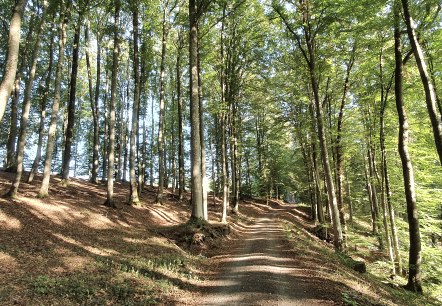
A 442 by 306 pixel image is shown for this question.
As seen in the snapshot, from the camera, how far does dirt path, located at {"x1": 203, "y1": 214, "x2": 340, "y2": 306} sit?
256 inches

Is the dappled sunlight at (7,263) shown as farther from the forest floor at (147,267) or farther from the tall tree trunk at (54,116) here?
the tall tree trunk at (54,116)

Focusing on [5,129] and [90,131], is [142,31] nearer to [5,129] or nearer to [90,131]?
[5,129]

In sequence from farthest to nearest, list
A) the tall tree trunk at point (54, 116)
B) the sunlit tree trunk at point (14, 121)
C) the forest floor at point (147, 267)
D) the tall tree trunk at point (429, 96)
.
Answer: the sunlit tree trunk at point (14, 121), the tall tree trunk at point (54, 116), the tall tree trunk at point (429, 96), the forest floor at point (147, 267)

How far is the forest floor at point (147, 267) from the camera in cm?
618

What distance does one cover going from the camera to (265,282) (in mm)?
7555

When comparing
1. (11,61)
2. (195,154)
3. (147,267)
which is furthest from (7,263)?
(195,154)


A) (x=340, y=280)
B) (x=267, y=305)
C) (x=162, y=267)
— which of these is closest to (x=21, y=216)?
(x=162, y=267)

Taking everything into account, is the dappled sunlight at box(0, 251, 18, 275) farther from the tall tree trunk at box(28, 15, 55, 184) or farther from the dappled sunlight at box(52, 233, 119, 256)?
the tall tree trunk at box(28, 15, 55, 184)

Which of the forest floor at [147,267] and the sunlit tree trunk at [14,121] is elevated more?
the sunlit tree trunk at [14,121]

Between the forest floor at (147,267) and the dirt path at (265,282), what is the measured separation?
2 cm

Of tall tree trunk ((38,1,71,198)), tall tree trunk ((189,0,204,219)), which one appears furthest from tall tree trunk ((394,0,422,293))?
tall tree trunk ((38,1,71,198))

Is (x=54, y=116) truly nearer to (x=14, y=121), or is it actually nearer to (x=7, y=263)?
(x=14, y=121)

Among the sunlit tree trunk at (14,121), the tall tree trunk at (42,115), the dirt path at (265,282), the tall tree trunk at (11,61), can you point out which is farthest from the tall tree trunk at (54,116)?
the dirt path at (265,282)

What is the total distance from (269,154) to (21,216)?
30.4m
